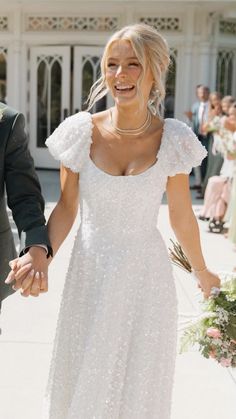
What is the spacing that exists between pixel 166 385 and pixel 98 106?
42.5ft

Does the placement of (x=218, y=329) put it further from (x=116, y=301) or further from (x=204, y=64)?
(x=204, y=64)

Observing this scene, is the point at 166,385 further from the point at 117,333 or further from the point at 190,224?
the point at 190,224

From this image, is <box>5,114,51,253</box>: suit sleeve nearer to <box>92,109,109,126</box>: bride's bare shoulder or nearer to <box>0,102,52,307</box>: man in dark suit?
<box>0,102,52,307</box>: man in dark suit

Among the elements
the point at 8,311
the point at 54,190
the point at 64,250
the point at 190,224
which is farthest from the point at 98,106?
the point at 190,224

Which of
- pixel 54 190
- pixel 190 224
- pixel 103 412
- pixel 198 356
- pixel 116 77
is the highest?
pixel 116 77

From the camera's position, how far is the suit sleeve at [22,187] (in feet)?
9.10

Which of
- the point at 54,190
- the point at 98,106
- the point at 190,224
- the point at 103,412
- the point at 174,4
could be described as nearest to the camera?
the point at 103,412

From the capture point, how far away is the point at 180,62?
607 inches

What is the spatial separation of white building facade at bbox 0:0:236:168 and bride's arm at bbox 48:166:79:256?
1207cm

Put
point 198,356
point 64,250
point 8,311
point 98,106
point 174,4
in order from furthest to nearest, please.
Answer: point 98,106, point 174,4, point 64,250, point 8,311, point 198,356

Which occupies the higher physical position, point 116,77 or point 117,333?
point 116,77

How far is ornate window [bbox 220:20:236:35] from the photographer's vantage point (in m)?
15.5

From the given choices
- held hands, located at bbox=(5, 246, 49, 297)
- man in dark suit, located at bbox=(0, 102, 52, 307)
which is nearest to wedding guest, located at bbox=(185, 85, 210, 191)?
man in dark suit, located at bbox=(0, 102, 52, 307)

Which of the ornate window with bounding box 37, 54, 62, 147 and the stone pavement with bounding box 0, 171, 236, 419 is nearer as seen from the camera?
the stone pavement with bounding box 0, 171, 236, 419
